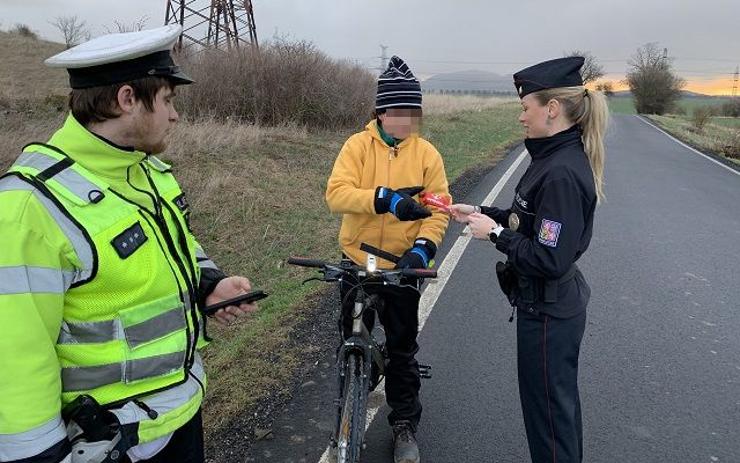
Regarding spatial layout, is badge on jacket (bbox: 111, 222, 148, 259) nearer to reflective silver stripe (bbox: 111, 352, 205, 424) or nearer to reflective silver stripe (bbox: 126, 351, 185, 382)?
reflective silver stripe (bbox: 126, 351, 185, 382)

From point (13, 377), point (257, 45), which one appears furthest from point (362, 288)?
point (257, 45)

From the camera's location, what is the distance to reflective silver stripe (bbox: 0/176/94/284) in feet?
4.79

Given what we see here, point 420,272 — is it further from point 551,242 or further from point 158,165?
point 158,165

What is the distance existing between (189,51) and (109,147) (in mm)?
14950

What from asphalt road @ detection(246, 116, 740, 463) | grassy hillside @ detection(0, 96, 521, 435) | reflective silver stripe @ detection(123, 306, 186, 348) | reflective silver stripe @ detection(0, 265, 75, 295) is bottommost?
asphalt road @ detection(246, 116, 740, 463)

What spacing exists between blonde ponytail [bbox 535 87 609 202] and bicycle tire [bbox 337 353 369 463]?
1.52 meters

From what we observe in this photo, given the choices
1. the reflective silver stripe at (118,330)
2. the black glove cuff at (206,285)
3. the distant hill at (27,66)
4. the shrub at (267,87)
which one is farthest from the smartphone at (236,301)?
the distant hill at (27,66)

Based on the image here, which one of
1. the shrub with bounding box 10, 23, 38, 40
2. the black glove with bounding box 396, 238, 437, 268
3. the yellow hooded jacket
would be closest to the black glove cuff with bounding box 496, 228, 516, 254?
the black glove with bounding box 396, 238, 437, 268

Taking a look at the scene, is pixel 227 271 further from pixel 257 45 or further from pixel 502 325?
pixel 257 45

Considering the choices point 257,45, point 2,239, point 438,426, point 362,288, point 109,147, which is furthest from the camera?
point 257,45

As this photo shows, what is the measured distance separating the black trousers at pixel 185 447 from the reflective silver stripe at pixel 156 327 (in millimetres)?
529

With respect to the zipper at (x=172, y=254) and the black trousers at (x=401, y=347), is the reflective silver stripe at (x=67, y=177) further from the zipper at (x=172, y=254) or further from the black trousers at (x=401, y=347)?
the black trousers at (x=401, y=347)

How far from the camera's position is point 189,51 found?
15180 mm

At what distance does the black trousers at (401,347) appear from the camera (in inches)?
129
